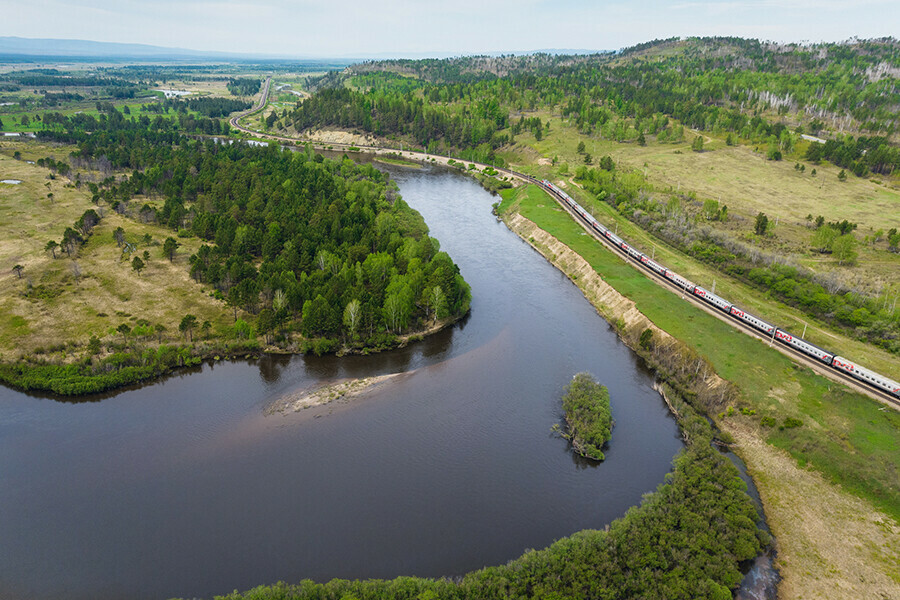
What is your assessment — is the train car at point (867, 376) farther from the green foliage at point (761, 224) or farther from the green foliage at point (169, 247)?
the green foliage at point (169, 247)

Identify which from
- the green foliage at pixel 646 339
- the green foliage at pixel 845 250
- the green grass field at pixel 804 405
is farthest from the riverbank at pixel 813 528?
the green foliage at pixel 845 250

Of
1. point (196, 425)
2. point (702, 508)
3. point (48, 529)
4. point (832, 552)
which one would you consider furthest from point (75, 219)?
point (832, 552)


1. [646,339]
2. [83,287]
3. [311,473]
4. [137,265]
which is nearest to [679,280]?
[646,339]

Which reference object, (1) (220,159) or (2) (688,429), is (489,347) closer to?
(2) (688,429)

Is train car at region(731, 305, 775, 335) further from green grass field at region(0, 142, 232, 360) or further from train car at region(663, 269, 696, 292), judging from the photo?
green grass field at region(0, 142, 232, 360)

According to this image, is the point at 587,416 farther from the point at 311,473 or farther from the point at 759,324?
the point at 759,324

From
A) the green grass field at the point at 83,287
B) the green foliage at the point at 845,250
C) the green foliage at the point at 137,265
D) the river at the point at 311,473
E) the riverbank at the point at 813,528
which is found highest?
the green foliage at the point at 845,250
